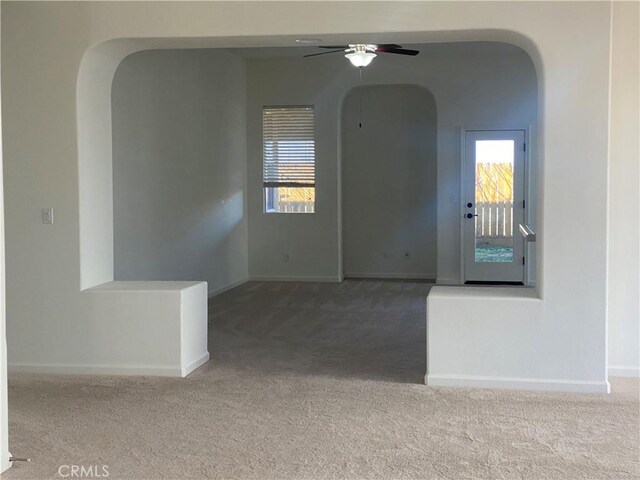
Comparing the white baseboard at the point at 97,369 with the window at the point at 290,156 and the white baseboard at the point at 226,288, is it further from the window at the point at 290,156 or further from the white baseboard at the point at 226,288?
the window at the point at 290,156

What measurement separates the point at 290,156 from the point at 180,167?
8.60ft

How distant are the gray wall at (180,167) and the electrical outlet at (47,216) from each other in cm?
132

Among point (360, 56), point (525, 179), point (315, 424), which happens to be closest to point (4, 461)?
point (315, 424)

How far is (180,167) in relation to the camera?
7695 millimetres

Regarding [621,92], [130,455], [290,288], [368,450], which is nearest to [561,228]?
[621,92]

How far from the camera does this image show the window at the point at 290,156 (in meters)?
9.99

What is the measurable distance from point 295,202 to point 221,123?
171 centimetres

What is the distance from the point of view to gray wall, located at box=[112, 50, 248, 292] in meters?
6.43

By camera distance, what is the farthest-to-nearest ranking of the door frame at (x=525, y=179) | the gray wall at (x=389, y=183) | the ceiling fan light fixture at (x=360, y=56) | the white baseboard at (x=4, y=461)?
the gray wall at (x=389, y=183), the door frame at (x=525, y=179), the ceiling fan light fixture at (x=360, y=56), the white baseboard at (x=4, y=461)

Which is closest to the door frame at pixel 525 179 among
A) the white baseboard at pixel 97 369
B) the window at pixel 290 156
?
the window at pixel 290 156

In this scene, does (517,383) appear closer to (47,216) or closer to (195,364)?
(195,364)

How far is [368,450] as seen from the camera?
3404 mm

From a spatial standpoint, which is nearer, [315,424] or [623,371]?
[315,424]

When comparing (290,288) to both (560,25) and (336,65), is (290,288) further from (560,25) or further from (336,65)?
(560,25)
